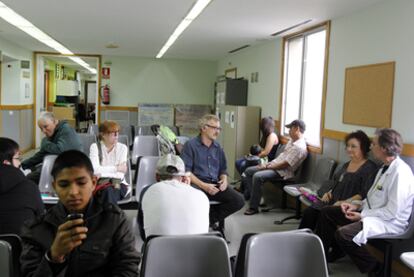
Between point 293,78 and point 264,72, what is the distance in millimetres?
1091

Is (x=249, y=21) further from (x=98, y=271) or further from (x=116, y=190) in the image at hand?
(x=98, y=271)

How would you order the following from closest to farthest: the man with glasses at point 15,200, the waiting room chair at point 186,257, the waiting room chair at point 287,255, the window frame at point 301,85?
the waiting room chair at point 186,257, the waiting room chair at point 287,255, the man with glasses at point 15,200, the window frame at point 301,85

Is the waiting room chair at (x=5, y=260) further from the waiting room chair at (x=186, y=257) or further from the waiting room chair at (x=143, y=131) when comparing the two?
the waiting room chair at (x=143, y=131)

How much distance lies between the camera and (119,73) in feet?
36.8

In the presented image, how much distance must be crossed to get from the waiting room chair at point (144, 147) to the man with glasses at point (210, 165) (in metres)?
2.00

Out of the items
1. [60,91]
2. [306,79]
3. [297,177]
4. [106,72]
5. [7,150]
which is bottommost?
[297,177]

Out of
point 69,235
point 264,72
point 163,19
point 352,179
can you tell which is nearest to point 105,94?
point 264,72

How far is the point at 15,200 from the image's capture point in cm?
247

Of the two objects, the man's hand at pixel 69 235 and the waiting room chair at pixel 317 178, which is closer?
the man's hand at pixel 69 235

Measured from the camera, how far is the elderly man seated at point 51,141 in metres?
4.61

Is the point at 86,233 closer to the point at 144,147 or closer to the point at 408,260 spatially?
the point at 408,260

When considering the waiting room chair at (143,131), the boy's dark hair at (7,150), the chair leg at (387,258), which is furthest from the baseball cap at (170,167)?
the waiting room chair at (143,131)

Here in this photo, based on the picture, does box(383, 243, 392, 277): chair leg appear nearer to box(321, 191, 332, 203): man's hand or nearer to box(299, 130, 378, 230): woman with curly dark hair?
box(299, 130, 378, 230): woman with curly dark hair

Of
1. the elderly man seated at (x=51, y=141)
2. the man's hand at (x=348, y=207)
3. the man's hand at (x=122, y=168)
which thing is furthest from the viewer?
the elderly man seated at (x=51, y=141)
